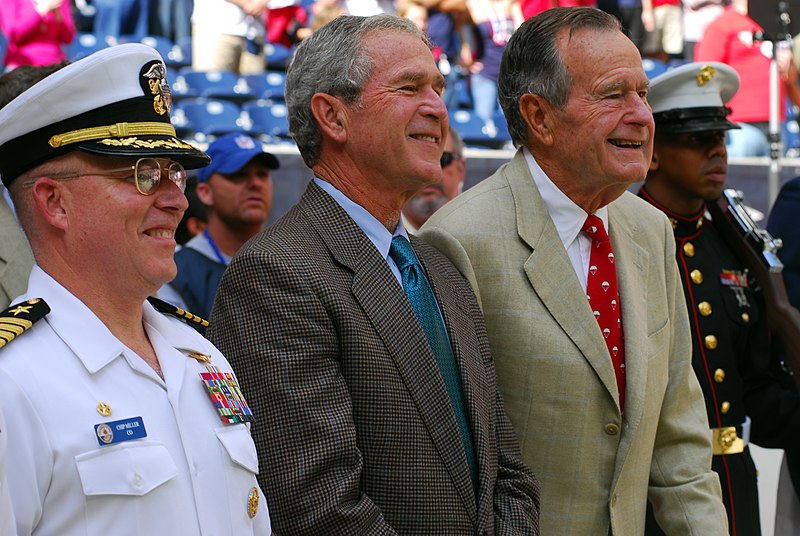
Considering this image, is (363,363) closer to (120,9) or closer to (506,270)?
(506,270)

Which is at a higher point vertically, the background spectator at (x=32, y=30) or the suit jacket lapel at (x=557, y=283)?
the suit jacket lapel at (x=557, y=283)

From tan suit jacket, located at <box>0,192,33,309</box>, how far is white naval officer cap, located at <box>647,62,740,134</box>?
77.4 inches

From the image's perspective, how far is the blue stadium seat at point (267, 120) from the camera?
9695 mm

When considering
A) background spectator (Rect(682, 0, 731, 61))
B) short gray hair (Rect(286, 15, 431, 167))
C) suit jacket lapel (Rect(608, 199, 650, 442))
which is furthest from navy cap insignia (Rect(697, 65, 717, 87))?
background spectator (Rect(682, 0, 731, 61))

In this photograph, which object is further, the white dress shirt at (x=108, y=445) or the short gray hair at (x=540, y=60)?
the short gray hair at (x=540, y=60)

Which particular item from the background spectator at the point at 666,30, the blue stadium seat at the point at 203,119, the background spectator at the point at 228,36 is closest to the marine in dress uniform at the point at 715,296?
the blue stadium seat at the point at 203,119

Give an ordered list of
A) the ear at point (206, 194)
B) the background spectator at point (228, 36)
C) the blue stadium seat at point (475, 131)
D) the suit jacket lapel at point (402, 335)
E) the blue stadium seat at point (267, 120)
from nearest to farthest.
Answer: the suit jacket lapel at point (402, 335) → the ear at point (206, 194) → the blue stadium seat at point (267, 120) → the background spectator at point (228, 36) → the blue stadium seat at point (475, 131)

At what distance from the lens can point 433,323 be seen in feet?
7.93

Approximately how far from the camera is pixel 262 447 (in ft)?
7.09

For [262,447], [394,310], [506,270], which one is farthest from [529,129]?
[262,447]

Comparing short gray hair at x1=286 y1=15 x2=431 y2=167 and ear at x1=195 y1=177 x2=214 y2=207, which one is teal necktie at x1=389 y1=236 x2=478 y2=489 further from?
ear at x1=195 y1=177 x2=214 y2=207

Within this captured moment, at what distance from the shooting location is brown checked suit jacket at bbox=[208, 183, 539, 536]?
2.13m

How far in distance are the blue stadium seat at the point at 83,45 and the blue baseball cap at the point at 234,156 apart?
5354 mm

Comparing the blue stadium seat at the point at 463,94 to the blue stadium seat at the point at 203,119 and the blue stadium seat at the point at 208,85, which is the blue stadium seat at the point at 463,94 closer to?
the blue stadium seat at the point at 208,85
